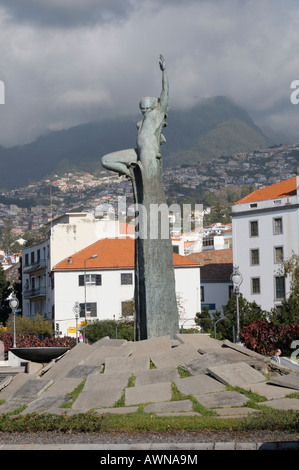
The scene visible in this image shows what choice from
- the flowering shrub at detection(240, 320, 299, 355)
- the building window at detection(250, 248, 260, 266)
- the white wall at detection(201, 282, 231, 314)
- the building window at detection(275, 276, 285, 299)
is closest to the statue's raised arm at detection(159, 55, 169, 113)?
the flowering shrub at detection(240, 320, 299, 355)

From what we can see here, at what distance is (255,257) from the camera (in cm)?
7050

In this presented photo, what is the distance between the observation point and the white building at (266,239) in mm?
68000

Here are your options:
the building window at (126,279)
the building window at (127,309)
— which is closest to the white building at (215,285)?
the building window at (126,279)

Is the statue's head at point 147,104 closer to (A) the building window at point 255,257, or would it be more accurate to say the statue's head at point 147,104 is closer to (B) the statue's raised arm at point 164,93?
(B) the statue's raised arm at point 164,93

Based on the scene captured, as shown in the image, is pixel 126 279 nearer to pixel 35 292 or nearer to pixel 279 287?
pixel 279 287

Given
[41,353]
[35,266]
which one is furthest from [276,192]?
[41,353]

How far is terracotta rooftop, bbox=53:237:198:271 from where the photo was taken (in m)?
71.7

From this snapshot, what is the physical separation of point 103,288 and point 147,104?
50507mm

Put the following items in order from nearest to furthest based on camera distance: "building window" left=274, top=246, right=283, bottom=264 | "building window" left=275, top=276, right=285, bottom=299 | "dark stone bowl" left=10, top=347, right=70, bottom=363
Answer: "dark stone bowl" left=10, top=347, right=70, bottom=363 → "building window" left=275, top=276, right=285, bottom=299 → "building window" left=274, top=246, right=283, bottom=264

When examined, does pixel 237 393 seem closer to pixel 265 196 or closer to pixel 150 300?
pixel 150 300

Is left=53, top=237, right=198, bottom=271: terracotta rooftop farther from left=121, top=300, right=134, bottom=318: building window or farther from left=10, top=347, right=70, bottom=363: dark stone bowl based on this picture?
left=10, top=347, right=70, bottom=363: dark stone bowl

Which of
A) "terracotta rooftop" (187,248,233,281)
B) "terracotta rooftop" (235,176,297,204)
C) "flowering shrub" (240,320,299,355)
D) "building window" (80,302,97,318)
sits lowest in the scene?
"flowering shrub" (240,320,299,355)

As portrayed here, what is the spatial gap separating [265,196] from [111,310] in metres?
15.9
